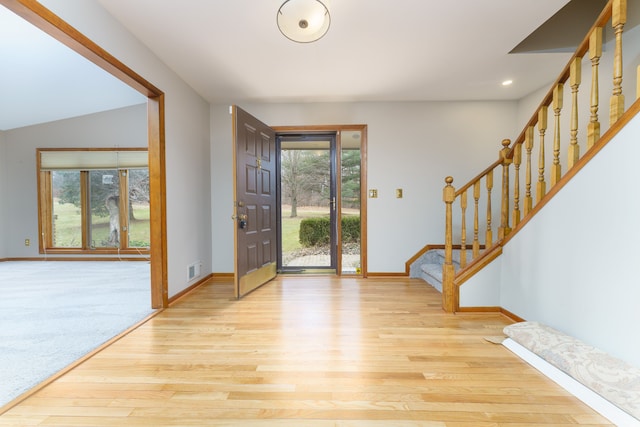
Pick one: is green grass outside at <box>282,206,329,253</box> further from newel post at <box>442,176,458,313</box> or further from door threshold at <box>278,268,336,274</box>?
newel post at <box>442,176,458,313</box>

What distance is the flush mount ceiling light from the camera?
1.80 m

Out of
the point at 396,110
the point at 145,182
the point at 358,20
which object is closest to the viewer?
the point at 358,20

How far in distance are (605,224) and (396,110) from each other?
270cm

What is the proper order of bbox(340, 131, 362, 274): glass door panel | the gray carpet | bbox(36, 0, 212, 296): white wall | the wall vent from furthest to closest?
bbox(340, 131, 362, 274): glass door panel
the wall vent
bbox(36, 0, 212, 296): white wall
the gray carpet

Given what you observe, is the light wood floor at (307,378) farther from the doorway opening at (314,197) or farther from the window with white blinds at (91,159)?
the window with white blinds at (91,159)

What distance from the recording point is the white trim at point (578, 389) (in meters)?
Answer: 1.23

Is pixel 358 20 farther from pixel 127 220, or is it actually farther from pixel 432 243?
pixel 127 220

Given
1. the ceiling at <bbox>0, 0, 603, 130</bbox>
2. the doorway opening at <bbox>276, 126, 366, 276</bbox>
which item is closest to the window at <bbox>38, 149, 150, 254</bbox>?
the ceiling at <bbox>0, 0, 603, 130</bbox>

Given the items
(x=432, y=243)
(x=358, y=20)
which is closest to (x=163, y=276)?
(x=358, y=20)

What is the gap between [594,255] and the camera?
1.68 m

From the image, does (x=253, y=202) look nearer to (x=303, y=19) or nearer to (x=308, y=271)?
(x=308, y=271)

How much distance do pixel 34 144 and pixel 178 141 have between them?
159 inches

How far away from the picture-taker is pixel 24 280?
3617 millimetres

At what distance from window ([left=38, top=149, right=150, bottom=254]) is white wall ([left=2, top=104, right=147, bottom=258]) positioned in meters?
0.15
